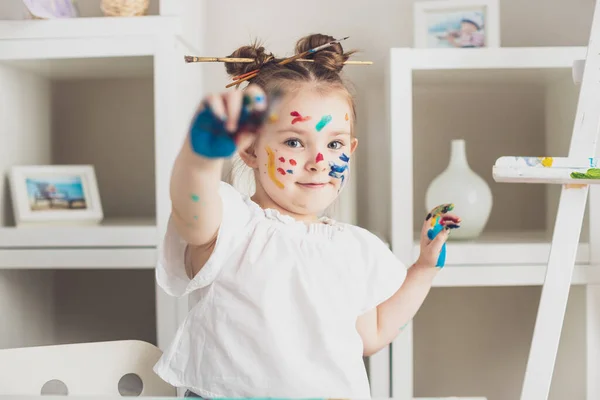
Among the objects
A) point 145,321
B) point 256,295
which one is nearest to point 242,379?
point 256,295

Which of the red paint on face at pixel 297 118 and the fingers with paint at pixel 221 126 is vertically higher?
the red paint on face at pixel 297 118

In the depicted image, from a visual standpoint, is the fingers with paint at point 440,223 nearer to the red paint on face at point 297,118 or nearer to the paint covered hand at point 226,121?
the red paint on face at point 297,118

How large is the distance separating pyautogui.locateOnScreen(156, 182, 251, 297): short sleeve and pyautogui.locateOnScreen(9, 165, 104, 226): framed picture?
602 millimetres

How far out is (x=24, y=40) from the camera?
4.69 feet

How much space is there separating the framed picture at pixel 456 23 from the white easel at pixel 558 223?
0.39 meters

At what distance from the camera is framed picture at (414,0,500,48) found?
1.54 metres

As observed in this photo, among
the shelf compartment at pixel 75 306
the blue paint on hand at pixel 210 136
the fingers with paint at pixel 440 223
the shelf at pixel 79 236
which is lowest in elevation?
the shelf compartment at pixel 75 306

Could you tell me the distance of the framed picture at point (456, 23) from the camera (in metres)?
1.54

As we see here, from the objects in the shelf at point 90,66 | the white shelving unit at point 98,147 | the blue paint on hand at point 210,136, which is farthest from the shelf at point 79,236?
the blue paint on hand at point 210,136

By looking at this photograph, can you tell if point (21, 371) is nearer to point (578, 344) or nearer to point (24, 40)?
point (24, 40)

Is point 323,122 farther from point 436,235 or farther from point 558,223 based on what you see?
point 558,223

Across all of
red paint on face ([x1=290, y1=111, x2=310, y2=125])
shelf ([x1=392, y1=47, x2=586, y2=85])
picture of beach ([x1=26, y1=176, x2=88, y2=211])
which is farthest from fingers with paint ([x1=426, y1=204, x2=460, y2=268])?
picture of beach ([x1=26, y1=176, x2=88, y2=211])

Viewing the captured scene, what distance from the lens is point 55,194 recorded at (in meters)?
1.49

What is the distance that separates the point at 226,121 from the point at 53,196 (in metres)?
1.01
